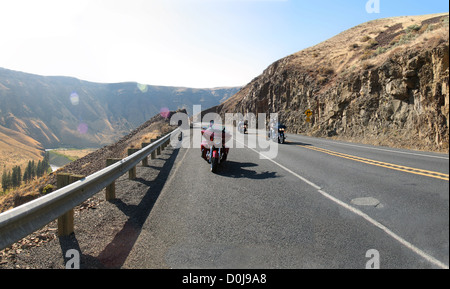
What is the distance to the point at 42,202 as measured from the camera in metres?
3.37

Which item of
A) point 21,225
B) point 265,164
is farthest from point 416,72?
point 21,225

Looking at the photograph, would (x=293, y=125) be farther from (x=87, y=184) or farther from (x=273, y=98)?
(x=87, y=184)

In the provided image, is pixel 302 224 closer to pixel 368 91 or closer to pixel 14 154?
pixel 368 91

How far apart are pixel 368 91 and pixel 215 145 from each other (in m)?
22.6

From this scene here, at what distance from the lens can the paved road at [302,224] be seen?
6.17 feet

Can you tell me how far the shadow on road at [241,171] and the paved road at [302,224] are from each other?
36.0 inches

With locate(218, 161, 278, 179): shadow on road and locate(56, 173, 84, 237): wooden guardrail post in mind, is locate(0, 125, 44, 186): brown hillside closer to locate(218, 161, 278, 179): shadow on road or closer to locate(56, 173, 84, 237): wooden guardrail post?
locate(218, 161, 278, 179): shadow on road

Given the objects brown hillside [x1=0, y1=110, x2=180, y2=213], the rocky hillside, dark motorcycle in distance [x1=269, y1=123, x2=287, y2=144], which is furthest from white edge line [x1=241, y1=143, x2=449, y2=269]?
brown hillside [x1=0, y1=110, x2=180, y2=213]

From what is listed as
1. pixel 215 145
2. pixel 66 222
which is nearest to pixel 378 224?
pixel 66 222

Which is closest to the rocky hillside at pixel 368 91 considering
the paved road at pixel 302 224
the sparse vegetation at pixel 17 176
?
the paved road at pixel 302 224

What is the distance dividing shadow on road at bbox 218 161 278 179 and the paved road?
0.91m

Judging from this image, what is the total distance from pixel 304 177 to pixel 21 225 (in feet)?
22.5

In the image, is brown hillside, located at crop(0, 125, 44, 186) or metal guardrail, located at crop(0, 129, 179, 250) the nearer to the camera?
metal guardrail, located at crop(0, 129, 179, 250)

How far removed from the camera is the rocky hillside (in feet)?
21.5
